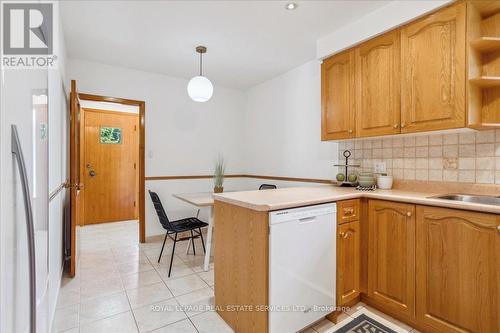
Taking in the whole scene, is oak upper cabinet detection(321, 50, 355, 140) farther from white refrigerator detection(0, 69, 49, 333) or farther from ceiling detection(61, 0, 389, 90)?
white refrigerator detection(0, 69, 49, 333)

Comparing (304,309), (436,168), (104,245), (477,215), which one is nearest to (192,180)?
(104,245)

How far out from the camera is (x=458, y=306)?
157cm

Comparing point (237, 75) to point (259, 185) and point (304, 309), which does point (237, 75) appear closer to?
point (259, 185)

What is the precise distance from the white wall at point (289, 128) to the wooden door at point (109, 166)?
2.44 m

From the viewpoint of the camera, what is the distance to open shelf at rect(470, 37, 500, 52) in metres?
1.71

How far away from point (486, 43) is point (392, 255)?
1.63 meters

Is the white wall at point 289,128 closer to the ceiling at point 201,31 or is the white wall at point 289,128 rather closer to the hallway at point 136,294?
the ceiling at point 201,31

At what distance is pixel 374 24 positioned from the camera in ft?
7.25

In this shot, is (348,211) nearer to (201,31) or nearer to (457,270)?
(457,270)

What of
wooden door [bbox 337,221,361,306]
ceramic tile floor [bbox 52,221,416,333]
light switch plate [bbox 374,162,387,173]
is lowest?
ceramic tile floor [bbox 52,221,416,333]

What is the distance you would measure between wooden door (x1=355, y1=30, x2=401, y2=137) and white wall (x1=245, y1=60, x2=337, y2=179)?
29.0 inches

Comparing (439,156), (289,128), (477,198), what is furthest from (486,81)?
(289,128)

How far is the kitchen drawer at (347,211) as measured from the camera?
1894mm

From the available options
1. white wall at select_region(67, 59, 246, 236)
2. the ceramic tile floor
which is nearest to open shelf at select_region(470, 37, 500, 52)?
the ceramic tile floor
